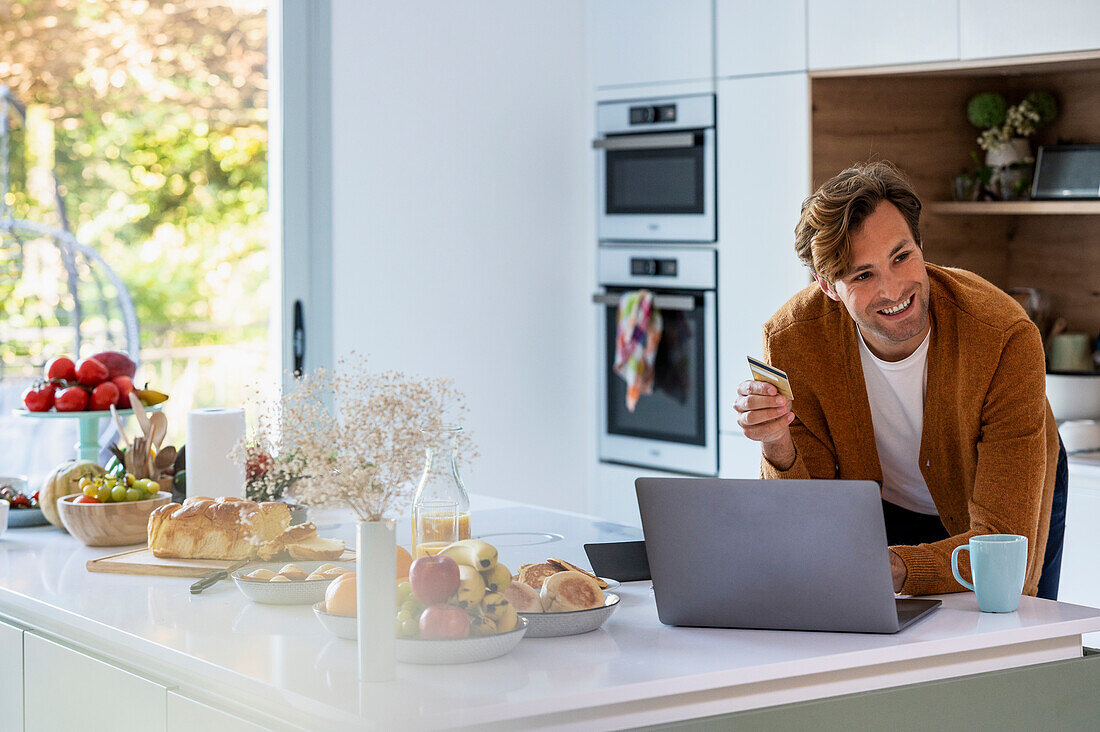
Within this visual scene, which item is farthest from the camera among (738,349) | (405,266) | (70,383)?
(405,266)

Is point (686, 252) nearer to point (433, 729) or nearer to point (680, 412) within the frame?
point (680, 412)

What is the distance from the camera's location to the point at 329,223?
4.17 m

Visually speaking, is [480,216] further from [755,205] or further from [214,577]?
[214,577]

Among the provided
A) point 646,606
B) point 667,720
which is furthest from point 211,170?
point 667,720

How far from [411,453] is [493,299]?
310 cm

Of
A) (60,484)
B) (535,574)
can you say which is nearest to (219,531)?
(60,484)

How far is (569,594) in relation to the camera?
1598 mm

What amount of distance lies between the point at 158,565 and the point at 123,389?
0.61 m

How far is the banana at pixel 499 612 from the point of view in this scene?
58.1 inches

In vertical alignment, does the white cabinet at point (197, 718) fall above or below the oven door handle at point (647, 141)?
below

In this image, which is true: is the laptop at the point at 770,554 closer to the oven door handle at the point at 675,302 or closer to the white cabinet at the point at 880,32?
the white cabinet at the point at 880,32

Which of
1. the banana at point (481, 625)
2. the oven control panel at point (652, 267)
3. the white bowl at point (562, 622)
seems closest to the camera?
the banana at point (481, 625)

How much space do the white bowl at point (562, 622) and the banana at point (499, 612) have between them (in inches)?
2.4

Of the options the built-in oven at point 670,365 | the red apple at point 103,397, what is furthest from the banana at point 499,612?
the built-in oven at point 670,365
